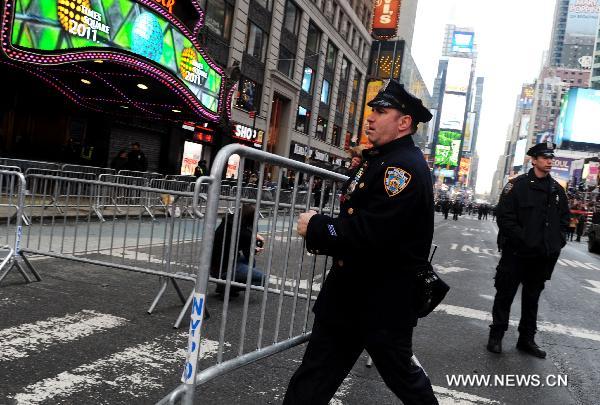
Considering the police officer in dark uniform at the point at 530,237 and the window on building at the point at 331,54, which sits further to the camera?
the window on building at the point at 331,54

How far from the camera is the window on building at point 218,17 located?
2600cm

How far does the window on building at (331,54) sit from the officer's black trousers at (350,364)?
42.9 metres

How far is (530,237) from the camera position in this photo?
5074 mm

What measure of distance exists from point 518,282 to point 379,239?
138 inches

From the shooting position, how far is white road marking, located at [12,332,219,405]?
3.23 metres

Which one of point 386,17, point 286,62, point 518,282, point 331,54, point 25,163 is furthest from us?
point 386,17

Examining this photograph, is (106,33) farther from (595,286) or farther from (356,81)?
(356,81)

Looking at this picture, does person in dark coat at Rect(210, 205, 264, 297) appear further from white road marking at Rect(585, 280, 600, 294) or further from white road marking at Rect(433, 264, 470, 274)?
white road marking at Rect(585, 280, 600, 294)

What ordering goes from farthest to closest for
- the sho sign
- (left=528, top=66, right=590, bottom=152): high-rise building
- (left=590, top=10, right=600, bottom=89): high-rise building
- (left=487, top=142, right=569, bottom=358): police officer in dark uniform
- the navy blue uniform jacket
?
(left=528, top=66, right=590, bottom=152): high-rise building
(left=590, top=10, right=600, bottom=89): high-rise building
the sho sign
(left=487, top=142, right=569, bottom=358): police officer in dark uniform
the navy blue uniform jacket

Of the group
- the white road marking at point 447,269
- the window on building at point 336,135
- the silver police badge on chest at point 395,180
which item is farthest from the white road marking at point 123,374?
the window on building at point 336,135

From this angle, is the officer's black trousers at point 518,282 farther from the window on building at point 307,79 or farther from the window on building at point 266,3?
the window on building at point 307,79

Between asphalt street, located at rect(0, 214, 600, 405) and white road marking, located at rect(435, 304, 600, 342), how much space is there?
0.08ft

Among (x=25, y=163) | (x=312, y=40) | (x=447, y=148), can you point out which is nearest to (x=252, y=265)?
(x=25, y=163)

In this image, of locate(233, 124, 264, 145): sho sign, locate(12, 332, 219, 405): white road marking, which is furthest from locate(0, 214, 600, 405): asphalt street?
locate(233, 124, 264, 145): sho sign
